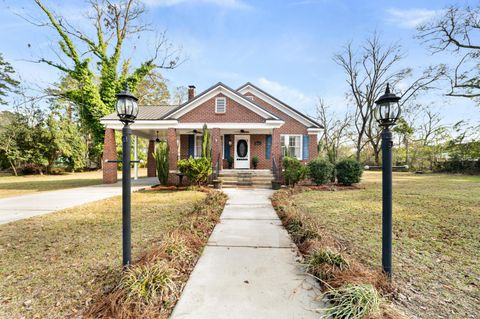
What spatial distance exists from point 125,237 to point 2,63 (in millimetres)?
33130

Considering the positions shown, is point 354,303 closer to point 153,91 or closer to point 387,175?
point 387,175

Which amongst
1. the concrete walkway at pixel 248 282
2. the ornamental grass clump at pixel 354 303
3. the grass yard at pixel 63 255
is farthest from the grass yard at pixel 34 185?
the ornamental grass clump at pixel 354 303

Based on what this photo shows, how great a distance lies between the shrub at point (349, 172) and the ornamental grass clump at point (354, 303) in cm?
1032

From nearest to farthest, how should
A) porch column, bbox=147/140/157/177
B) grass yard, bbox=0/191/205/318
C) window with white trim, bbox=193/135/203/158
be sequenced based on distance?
grass yard, bbox=0/191/205/318
window with white trim, bbox=193/135/203/158
porch column, bbox=147/140/157/177

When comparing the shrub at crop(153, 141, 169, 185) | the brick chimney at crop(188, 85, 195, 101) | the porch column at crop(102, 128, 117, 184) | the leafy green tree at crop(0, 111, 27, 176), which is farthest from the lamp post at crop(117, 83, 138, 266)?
the leafy green tree at crop(0, 111, 27, 176)

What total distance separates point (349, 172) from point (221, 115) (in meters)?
7.83

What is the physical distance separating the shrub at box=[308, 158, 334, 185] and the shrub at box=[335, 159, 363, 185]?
69 centimetres

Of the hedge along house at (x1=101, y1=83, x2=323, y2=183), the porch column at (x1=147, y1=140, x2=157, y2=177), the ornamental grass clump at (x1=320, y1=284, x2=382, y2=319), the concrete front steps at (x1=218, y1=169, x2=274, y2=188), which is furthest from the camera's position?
the porch column at (x1=147, y1=140, x2=157, y2=177)

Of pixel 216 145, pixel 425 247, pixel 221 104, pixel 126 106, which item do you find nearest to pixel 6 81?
pixel 221 104

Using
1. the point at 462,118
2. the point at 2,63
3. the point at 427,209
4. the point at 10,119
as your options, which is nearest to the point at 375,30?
the point at 462,118

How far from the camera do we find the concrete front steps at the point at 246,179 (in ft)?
38.2

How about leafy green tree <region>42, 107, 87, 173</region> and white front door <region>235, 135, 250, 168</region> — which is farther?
leafy green tree <region>42, 107, 87, 173</region>

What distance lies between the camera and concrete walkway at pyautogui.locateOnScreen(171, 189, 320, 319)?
6.57 ft

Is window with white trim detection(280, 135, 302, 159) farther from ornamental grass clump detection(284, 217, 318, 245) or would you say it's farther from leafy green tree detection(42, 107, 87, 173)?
leafy green tree detection(42, 107, 87, 173)
